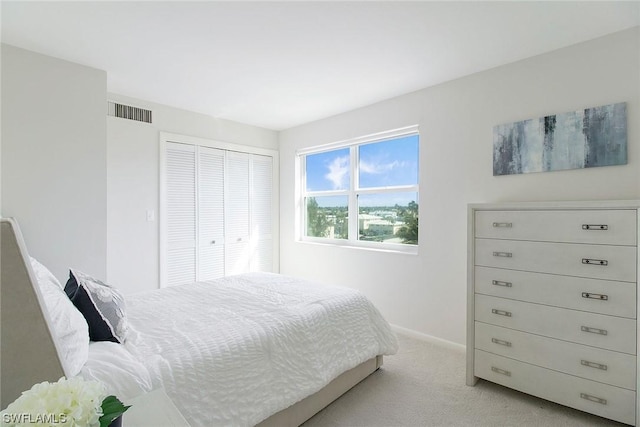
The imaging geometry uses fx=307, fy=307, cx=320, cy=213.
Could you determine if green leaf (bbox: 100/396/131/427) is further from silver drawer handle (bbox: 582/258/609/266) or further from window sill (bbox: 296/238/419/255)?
window sill (bbox: 296/238/419/255)

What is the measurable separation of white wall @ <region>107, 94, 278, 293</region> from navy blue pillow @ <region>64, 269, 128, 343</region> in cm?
176

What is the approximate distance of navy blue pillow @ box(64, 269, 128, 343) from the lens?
148 centimetres

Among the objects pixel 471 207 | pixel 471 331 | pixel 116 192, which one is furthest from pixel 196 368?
pixel 116 192

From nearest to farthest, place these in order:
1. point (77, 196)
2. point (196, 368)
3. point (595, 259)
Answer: point (196, 368) < point (595, 259) < point (77, 196)

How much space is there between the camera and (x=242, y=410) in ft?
4.79

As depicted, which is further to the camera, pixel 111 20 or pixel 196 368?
pixel 111 20

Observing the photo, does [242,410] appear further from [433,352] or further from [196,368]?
[433,352]

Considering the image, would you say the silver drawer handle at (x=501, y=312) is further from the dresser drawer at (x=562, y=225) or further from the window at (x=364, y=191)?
the window at (x=364, y=191)

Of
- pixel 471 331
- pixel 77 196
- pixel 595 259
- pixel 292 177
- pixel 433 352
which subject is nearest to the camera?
pixel 595 259

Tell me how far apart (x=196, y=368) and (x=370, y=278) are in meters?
2.44

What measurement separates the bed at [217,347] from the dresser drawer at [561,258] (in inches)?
38.8

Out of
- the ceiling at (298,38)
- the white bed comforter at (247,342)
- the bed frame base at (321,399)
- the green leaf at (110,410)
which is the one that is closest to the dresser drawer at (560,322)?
the white bed comforter at (247,342)

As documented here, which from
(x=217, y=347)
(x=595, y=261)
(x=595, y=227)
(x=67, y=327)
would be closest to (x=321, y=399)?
(x=217, y=347)

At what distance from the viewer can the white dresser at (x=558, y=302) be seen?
1.75 m
